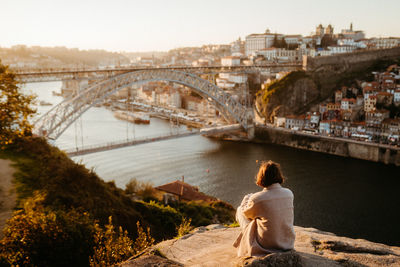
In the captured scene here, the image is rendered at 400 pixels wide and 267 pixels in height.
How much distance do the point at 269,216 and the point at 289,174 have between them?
11338mm

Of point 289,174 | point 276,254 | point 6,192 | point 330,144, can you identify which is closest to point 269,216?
point 276,254

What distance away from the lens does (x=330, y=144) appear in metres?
16.2

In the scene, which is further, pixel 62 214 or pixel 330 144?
pixel 330 144

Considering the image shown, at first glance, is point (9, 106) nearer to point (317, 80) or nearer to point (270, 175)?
point (270, 175)

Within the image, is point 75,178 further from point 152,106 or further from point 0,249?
point 152,106

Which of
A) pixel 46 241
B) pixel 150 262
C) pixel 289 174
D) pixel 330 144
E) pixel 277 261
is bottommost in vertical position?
pixel 289 174

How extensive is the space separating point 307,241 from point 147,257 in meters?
0.81

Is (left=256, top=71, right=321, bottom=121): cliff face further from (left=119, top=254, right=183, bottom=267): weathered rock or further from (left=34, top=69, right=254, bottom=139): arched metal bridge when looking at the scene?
(left=119, top=254, right=183, bottom=267): weathered rock

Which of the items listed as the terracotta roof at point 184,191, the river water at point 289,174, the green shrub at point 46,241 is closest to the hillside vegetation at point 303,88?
the river water at point 289,174

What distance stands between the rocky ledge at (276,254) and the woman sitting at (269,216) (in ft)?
0.21

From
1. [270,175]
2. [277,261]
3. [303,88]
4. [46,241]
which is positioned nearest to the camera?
[277,261]

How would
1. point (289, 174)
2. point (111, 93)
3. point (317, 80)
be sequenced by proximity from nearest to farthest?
1. point (289, 174)
2. point (111, 93)
3. point (317, 80)

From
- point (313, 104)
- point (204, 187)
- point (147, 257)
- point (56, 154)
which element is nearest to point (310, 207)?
point (204, 187)

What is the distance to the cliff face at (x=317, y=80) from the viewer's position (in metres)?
20.6
